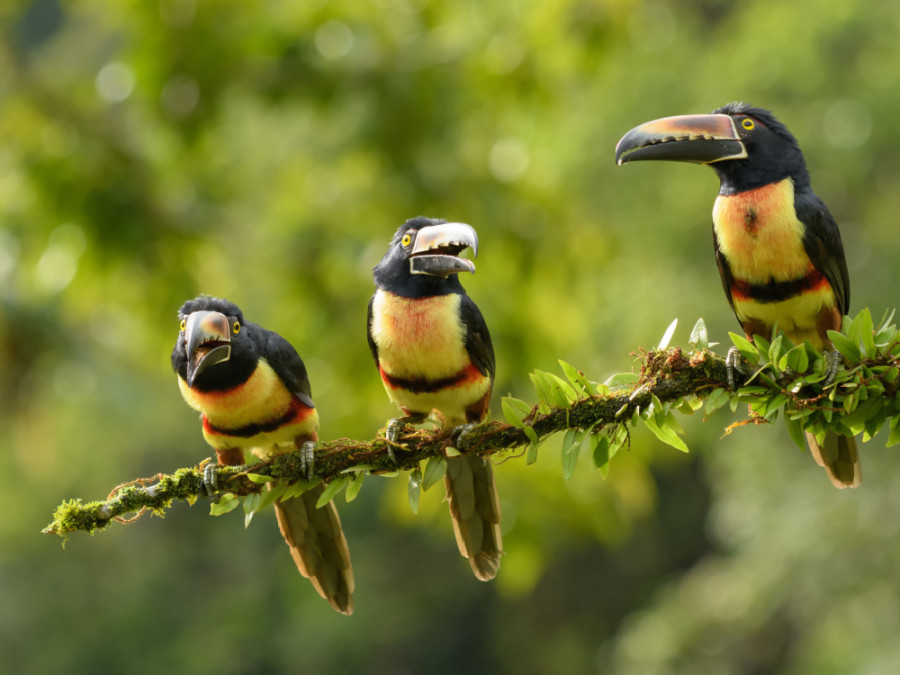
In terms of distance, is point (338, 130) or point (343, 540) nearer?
point (343, 540)

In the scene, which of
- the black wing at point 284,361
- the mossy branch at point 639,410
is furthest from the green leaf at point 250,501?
the black wing at point 284,361

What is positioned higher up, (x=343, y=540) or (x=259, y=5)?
(x=259, y=5)

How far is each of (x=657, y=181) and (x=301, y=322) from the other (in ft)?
47.1

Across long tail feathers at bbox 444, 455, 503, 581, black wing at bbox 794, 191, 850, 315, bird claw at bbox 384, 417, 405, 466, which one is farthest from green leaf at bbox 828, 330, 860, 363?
bird claw at bbox 384, 417, 405, 466

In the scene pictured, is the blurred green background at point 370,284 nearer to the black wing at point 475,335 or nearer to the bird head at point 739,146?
the black wing at point 475,335

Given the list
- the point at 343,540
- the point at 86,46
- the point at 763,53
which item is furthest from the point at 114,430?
the point at 343,540

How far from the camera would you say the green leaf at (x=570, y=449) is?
254cm

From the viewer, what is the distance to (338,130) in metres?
9.20

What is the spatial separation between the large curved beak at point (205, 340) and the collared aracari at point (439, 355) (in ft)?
1.69

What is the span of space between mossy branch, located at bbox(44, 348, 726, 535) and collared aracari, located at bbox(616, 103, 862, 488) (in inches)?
27.3

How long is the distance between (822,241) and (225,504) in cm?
203

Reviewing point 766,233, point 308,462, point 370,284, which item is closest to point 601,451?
point 308,462

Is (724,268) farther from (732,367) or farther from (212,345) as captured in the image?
(212,345)

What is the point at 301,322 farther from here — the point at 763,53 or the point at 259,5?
the point at 763,53
